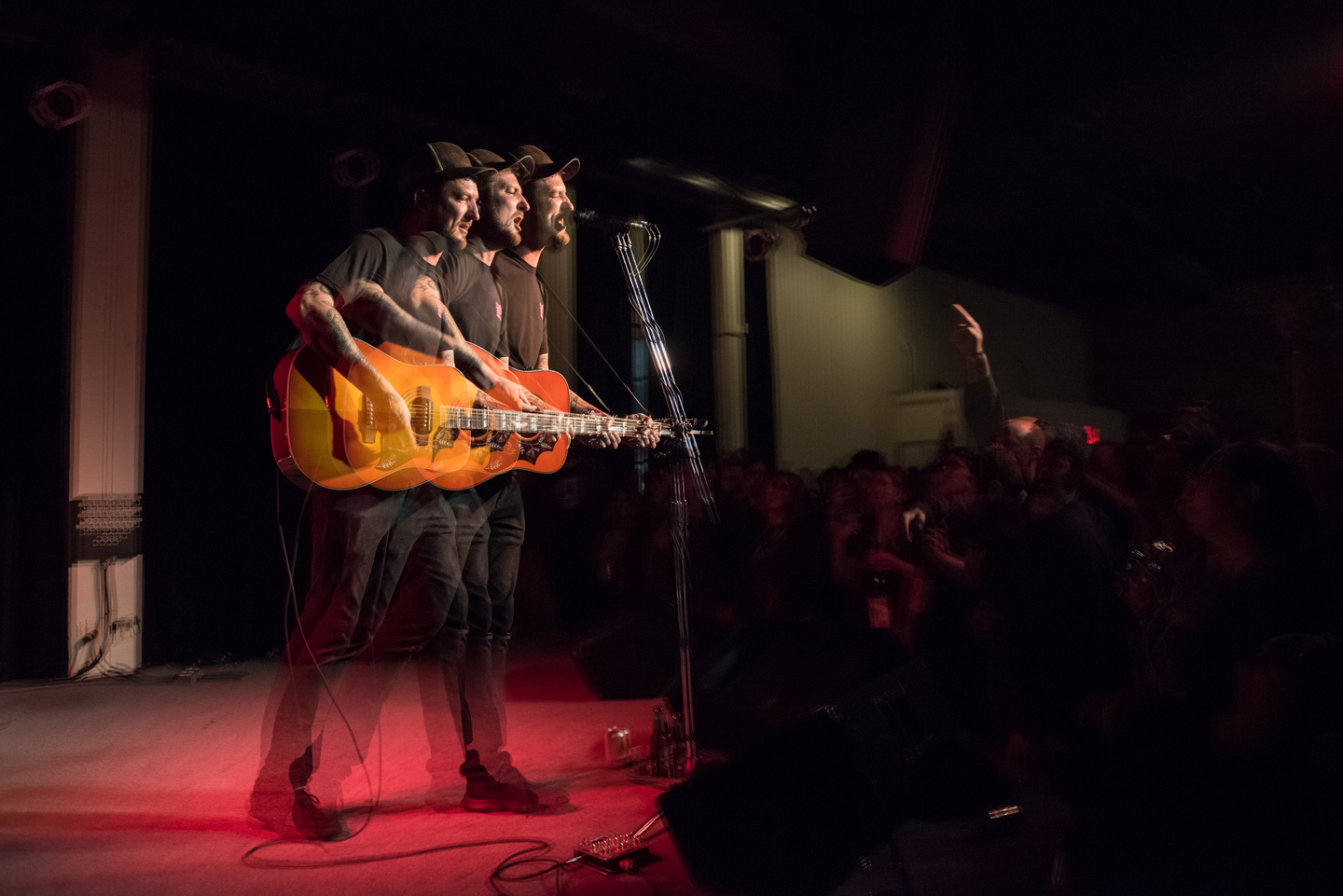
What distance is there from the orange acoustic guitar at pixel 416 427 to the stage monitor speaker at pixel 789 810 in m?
1.16

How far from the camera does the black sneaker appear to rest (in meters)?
2.24

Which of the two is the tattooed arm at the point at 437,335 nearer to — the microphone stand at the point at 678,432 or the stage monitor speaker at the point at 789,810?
the microphone stand at the point at 678,432

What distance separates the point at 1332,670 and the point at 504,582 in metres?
1.97

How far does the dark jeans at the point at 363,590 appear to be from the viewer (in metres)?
2.26

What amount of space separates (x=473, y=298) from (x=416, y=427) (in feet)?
1.47

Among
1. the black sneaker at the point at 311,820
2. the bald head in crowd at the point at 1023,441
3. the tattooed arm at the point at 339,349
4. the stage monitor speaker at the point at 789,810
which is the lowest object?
the black sneaker at the point at 311,820

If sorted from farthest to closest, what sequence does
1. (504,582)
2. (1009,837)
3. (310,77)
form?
1. (310,77)
2. (504,582)
3. (1009,837)

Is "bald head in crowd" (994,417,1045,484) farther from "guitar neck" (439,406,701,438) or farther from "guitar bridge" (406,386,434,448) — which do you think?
"guitar bridge" (406,386,434,448)

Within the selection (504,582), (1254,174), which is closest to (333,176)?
(504,582)

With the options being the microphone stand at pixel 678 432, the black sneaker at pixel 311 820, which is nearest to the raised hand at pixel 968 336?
the microphone stand at pixel 678 432

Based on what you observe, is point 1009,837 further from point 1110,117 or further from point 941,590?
point 1110,117

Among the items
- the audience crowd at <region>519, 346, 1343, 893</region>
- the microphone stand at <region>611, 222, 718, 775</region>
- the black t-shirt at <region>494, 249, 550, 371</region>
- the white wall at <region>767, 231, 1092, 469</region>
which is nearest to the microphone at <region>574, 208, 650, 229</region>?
the microphone stand at <region>611, 222, 718, 775</region>

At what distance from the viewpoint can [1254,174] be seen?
4031mm

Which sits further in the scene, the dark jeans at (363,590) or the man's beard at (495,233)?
the man's beard at (495,233)
